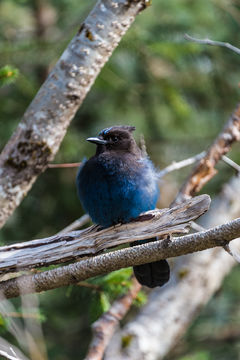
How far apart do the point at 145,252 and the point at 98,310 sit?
58.8 inches

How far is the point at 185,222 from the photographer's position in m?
3.71

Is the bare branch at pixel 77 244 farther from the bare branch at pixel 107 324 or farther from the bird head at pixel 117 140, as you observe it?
the bird head at pixel 117 140

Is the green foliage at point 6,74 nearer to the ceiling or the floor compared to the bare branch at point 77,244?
nearer to the ceiling

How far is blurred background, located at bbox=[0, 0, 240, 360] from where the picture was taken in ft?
22.5

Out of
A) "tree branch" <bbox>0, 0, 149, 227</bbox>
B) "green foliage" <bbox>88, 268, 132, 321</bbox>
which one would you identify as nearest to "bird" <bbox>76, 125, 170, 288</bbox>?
"green foliage" <bbox>88, 268, 132, 321</bbox>

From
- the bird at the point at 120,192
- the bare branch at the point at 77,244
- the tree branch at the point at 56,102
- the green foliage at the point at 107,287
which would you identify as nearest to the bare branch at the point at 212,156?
the bird at the point at 120,192

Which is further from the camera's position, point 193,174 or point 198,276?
point 198,276

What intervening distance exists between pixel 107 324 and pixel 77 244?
3.39 feet

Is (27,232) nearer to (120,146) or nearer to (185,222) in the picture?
(120,146)

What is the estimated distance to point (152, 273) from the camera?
5.04m

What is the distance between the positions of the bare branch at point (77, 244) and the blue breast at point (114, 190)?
532mm

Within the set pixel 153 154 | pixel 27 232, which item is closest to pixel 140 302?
pixel 27 232

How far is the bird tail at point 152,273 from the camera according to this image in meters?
5.02

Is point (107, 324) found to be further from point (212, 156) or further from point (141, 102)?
point (141, 102)
